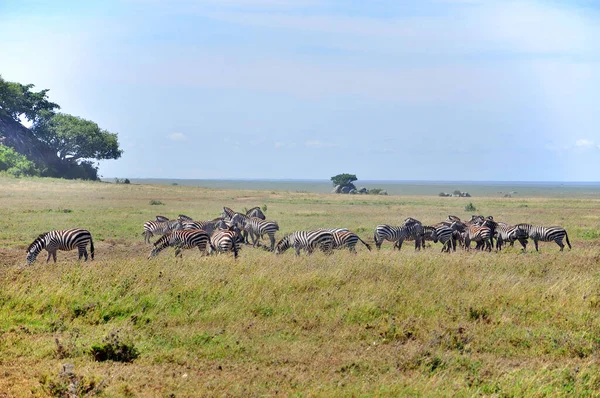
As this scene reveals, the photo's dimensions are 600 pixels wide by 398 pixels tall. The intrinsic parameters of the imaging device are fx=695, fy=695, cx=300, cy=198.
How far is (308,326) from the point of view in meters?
10.6

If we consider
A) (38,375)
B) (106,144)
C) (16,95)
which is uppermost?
(16,95)

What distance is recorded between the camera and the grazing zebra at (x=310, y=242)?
59.1ft

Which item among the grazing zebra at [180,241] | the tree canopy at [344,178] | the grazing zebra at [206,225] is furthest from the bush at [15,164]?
the grazing zebra at [180,241]

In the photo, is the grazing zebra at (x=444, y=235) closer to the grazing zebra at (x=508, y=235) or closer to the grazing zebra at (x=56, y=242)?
the grazing zebra at (x=508, y=235)

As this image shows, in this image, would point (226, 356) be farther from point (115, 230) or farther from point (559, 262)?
point (115, 230)

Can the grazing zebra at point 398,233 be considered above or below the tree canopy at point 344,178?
below

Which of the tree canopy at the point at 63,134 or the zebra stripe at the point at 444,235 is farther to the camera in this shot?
the tree canopy at the point at 63,134

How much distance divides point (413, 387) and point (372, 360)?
1.11 m

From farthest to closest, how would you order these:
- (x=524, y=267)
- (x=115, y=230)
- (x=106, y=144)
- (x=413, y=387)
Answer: (x=106, y=144) → (x=115, y=230) → (x=524, y=267) → (x=413, y=387)

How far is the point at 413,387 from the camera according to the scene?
802 cm

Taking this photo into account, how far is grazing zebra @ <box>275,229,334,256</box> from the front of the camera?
709 inches

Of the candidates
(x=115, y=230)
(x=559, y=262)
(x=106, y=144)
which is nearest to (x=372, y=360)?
(x=559, y=262)

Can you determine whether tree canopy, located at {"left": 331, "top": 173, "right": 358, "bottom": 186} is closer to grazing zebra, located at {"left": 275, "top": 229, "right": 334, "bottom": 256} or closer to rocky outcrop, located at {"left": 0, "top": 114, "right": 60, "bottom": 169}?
rocky outcrop, located at {"left": 0, "top": 114, "right": 60, "bottom": 169}

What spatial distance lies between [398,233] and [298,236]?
5.14m
